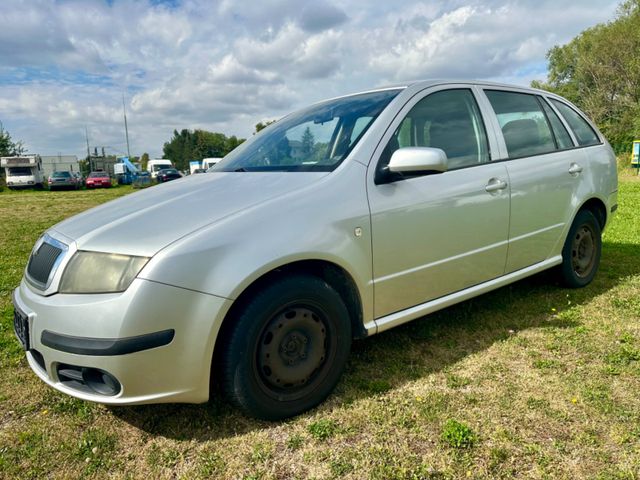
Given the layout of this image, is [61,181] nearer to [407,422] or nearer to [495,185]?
[495,185]

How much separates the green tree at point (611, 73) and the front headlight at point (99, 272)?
37518 millimetres

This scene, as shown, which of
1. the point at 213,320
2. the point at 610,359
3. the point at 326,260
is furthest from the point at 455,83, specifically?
the point at 213,320

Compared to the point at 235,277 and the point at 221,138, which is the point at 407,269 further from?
the point at 221,138

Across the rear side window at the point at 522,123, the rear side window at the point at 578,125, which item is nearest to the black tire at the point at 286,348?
the rear side window at the point at 522,123

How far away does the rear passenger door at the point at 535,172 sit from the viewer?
333cm

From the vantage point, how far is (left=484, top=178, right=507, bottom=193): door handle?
120 inches

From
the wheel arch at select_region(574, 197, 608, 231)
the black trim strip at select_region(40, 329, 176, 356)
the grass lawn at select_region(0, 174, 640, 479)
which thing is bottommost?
the grass lawn at select_region(0, 174, 640, 479)

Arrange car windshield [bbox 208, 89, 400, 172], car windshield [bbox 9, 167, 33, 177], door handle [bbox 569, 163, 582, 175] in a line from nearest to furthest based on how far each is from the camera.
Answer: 1. car windshield [bbox 208, 89, 400, 172]
2. door handle [bbox 569, 163, 582, 175]
3. car windshield [bbox 9, 167, 33, 177]

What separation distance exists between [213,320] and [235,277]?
206 millimetres

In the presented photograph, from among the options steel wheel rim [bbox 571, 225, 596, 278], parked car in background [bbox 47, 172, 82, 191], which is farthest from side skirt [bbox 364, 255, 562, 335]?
parked car in background [bbox 47, 172, 82, 191]

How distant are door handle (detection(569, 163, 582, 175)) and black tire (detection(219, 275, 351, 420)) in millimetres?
2448

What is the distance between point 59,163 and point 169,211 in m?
45.0

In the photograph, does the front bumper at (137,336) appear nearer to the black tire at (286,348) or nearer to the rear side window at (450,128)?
the black tire at (286,348)

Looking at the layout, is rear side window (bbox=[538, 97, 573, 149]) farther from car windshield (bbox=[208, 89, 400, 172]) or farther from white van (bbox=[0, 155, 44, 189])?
white van (bbox=[0, 155, 44, 189])
